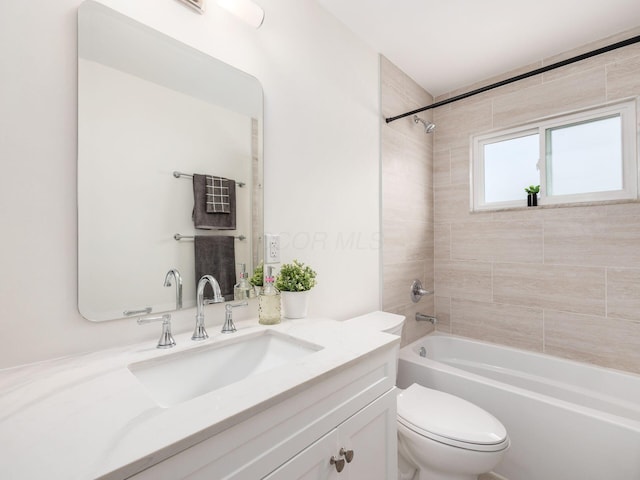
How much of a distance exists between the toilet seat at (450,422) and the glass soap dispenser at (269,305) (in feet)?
2.47

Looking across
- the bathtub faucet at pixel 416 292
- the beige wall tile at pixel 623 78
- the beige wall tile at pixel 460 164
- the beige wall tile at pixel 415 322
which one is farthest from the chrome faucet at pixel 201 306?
the beige wall tile at pixel 623 78

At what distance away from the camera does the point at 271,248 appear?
1.36 m

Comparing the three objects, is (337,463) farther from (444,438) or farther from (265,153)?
(265,153)

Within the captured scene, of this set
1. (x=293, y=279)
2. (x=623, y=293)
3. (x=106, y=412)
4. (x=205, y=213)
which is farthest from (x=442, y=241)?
(x=106, y=412)

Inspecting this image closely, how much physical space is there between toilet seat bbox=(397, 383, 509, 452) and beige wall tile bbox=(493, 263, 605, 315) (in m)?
1.12

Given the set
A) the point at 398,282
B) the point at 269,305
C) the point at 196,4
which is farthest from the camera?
the point at 398,282

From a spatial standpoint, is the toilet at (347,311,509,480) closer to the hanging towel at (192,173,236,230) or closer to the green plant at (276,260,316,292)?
the green plant at (276,260,316,292)

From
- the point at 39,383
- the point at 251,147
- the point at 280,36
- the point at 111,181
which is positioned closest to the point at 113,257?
the point at 111,181

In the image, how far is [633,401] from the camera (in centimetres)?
172

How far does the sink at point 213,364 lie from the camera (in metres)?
0.85

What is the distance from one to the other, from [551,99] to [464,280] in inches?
55.2

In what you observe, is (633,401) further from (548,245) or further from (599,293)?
(548,245)

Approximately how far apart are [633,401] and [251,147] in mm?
2497

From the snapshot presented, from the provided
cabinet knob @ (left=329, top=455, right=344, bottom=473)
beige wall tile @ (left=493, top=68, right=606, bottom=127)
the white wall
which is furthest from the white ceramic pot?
beige wall tile @ (left=493, top=68, right=606, bottom=127)
